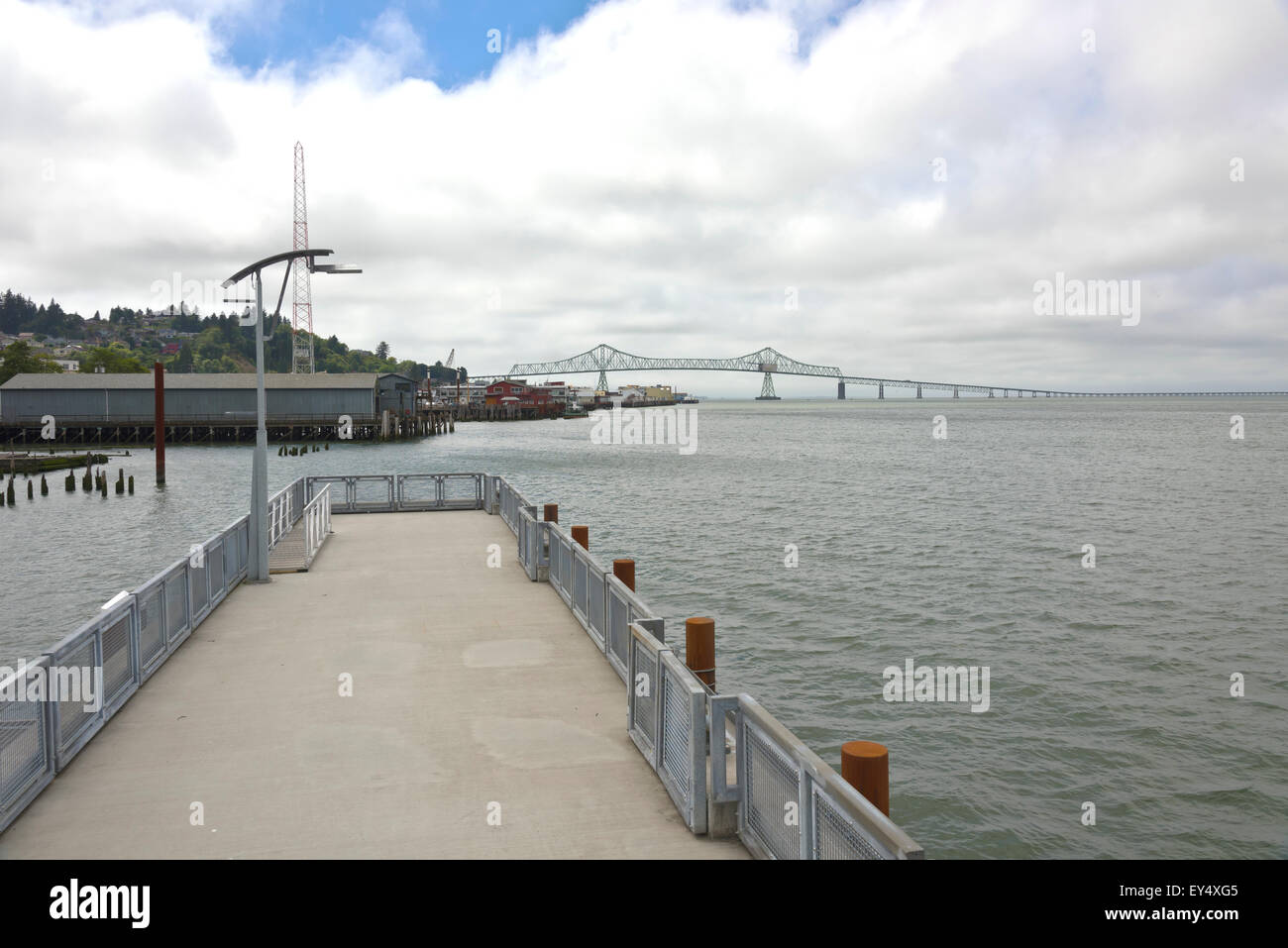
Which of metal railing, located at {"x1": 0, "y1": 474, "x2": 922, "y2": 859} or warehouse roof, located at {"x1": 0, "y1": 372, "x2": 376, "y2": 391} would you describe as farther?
warehouse roof, located at {"x1": 0, "y1": 372, "x2": 376, "y2": 391}

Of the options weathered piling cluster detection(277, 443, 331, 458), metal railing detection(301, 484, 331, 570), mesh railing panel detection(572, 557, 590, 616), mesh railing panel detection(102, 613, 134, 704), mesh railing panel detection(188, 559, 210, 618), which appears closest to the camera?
mesh railing panel detection(102, 613, 134, 704)

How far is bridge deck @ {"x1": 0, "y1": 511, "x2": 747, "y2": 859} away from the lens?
6344 mm

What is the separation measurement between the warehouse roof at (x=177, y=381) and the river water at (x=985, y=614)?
4159 centimetres

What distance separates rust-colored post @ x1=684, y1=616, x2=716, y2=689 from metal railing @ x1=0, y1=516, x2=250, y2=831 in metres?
5.43

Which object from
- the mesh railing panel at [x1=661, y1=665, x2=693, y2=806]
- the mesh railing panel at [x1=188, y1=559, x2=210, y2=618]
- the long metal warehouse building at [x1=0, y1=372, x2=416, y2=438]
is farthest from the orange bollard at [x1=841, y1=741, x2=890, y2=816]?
the long metal warehouse building at [x1=0, y1=372, x2=416, y2=438]

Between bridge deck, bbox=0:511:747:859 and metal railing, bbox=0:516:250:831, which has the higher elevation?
metal railing, bbox=0:516:250:831

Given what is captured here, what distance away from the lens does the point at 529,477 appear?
65.6 m

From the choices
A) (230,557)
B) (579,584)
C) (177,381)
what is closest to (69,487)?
(230,557)

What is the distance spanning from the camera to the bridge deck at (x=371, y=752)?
634 cm

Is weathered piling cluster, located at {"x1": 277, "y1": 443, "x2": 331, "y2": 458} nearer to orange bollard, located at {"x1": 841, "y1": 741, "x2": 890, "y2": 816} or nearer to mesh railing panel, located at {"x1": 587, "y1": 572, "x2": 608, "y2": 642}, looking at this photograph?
mesh railing panel, located at {"x1": 587, "y1": 572, "x2": 608, "y2": 642}

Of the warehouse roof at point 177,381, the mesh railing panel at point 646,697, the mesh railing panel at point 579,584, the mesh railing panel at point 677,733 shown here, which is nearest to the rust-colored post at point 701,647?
the mesh railing panel at point 646,697

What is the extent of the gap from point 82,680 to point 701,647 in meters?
5.61

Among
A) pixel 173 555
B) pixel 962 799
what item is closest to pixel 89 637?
pixel 962 799

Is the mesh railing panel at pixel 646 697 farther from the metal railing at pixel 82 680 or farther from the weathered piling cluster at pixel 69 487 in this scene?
the weathered piling cluster at pixel 69 487
